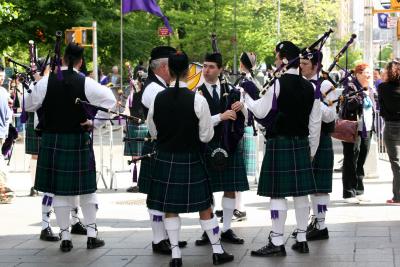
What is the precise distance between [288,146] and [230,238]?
1210mm

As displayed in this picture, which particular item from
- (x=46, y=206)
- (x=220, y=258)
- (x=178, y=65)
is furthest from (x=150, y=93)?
(x=220, y=258)

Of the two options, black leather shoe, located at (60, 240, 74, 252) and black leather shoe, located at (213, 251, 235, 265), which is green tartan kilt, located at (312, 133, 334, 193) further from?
black leather shoe, located at (60, 240, 74, 252)

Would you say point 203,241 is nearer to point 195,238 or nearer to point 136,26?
point 195,238

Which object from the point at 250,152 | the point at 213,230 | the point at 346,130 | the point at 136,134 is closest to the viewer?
the point at 213,230

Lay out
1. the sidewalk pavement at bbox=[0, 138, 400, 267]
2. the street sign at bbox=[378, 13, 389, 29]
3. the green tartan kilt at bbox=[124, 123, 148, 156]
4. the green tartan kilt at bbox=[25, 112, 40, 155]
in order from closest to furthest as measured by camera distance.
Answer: the sidewalk pavement at bbox=[0, 138, 400, 267]
the green tartan kilt at bbox=[25, 112, 40, 155]
the green tartan kilt at bbox=[124, 123, 148, 156]
the street sign at bbox=[378, 13, 389, 29]

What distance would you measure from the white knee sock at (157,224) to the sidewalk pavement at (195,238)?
0.59 feet

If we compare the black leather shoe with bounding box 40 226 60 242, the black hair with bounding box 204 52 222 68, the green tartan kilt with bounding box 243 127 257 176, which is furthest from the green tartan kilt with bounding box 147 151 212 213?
→ the green tartan kilt with bounding box 243 127 257 176

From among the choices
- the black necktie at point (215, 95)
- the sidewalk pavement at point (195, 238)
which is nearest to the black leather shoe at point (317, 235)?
the sidewalk pavement at point (195, 238)

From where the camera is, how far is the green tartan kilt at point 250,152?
36.6 feet

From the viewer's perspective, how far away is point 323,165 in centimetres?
836

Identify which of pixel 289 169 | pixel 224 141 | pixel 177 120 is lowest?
pixel 289 169

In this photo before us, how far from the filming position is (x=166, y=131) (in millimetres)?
6980

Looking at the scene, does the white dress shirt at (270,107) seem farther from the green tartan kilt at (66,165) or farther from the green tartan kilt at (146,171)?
the green tartan kilt at (66,165)

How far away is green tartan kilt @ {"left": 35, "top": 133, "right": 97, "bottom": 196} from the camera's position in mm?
7906
